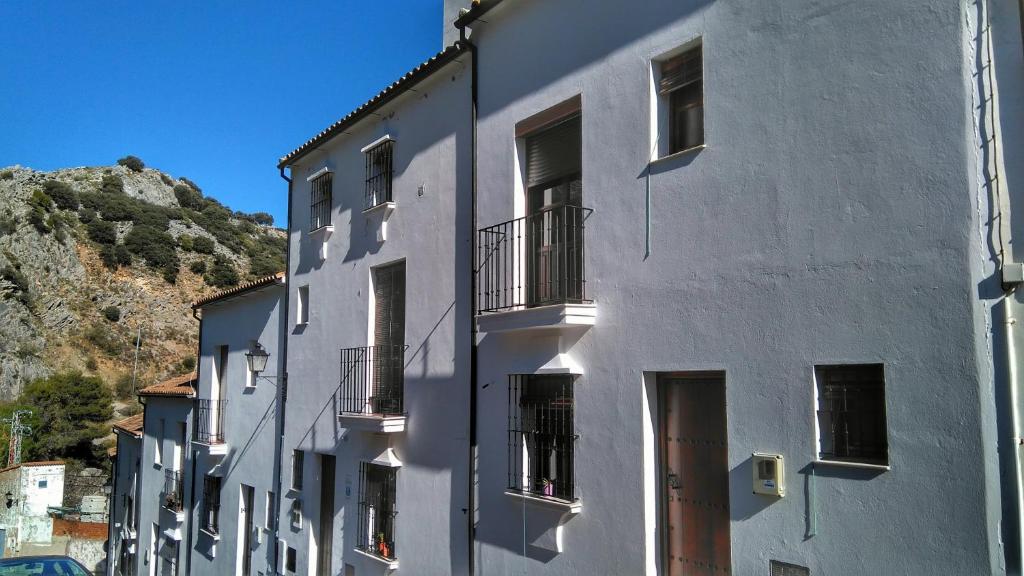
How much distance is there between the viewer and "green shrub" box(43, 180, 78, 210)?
202ft

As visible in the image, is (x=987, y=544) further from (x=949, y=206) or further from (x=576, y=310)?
(x=576, y=310)

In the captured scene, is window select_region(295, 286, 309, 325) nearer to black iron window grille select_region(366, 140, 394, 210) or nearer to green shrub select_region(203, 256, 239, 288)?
black iron window grille select_region(366, 140, 394, 210)

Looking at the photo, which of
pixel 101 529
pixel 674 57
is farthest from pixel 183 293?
pixel 674 57

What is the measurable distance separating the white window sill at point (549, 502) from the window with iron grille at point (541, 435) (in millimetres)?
81

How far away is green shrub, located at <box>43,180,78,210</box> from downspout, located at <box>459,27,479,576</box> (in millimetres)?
62334

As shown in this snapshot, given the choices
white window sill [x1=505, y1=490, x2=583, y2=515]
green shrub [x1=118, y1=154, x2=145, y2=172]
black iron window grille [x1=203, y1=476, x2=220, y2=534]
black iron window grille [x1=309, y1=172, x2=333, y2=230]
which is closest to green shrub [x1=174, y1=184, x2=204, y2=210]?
green shrub [x1=118, y1=154, x2=145, y2=172]

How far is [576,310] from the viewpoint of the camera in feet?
24.1

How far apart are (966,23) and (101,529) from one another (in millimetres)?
41885

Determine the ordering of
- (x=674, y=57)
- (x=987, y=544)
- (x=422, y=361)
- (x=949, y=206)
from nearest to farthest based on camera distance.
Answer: (x=987, y=544)
(x=949, y=206)
(x=674, y=57)
(x=422, y=361)

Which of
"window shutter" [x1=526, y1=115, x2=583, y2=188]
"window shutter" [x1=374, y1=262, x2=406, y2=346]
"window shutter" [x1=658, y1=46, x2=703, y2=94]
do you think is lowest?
"window shutter" [x1=374, y1=262, x2=406, y2=346]

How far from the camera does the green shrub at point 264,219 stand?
89.7m

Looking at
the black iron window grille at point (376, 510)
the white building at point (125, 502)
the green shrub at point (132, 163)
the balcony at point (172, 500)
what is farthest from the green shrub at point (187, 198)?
the black iron window grille at point (376, 510)

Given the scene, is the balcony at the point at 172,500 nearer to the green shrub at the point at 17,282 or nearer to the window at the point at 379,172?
the window at the point at 379,172

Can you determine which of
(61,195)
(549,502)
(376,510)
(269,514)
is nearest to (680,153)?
(549,502)
